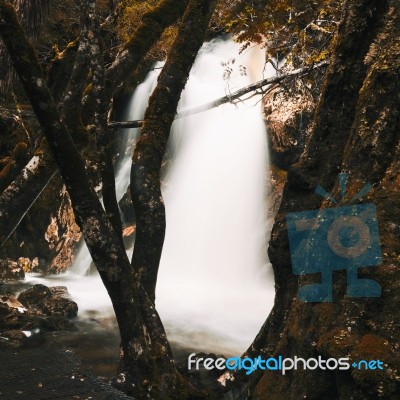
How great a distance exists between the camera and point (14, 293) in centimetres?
1197

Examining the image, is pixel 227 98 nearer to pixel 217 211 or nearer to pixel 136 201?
pixel 136 201

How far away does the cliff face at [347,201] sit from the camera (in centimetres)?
332

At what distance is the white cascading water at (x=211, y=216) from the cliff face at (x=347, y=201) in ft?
21.4

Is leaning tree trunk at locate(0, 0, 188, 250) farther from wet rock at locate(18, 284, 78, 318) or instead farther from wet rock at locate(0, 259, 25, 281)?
wet rock at locate(0, 259, 25, 281)

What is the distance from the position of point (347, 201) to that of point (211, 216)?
12524 mm

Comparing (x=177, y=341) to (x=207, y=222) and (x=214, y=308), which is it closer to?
(x=214, y=308)

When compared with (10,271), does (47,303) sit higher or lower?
lower

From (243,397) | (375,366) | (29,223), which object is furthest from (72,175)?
(29,223)

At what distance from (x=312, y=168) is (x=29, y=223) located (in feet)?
40.8

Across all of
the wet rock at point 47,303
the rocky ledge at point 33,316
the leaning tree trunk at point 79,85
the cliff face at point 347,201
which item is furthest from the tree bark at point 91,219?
the wet rock at point 47,303

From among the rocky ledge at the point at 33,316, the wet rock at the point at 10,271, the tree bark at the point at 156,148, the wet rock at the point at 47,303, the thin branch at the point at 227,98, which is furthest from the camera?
the wet rock at the point at 10,271

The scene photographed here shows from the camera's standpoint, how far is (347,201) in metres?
3.87

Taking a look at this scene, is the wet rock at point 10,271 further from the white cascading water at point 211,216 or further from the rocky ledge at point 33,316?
the rocky ledge at point 33,316

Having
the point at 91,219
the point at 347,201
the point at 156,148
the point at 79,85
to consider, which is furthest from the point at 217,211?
the point at 347,201
